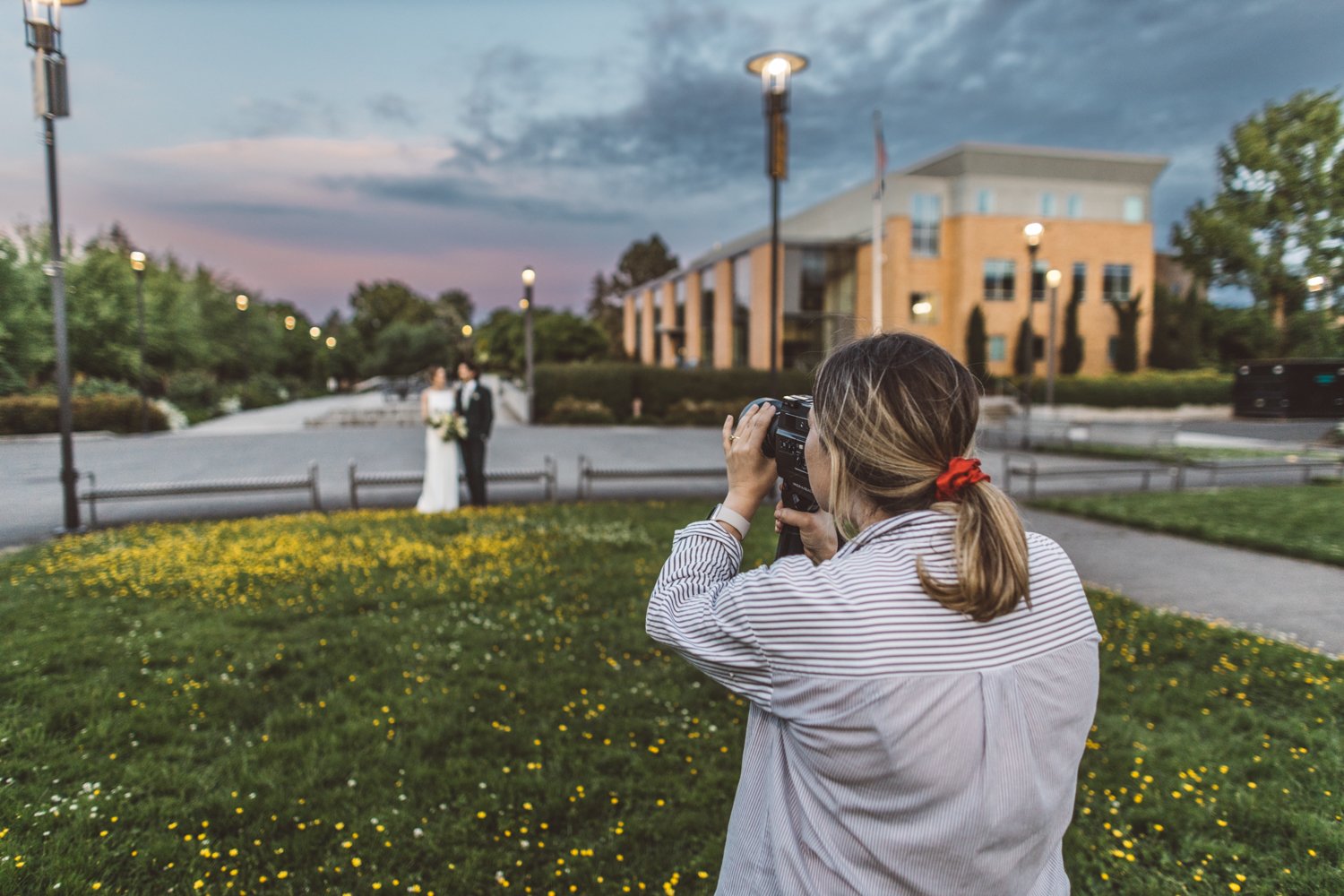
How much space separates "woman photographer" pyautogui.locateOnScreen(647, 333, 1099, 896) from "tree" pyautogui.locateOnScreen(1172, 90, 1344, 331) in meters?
53.0

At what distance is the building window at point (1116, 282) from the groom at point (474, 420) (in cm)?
4063

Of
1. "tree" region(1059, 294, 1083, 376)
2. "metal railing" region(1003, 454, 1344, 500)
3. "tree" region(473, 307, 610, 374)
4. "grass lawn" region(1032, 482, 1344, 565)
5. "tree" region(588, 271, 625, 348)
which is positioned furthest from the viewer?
"tree" region(588, 271, 625, 348)

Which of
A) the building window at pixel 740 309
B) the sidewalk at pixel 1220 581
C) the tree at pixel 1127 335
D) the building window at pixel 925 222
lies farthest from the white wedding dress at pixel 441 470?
the tree at pixel 1127 335

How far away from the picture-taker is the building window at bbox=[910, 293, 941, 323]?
126 ft

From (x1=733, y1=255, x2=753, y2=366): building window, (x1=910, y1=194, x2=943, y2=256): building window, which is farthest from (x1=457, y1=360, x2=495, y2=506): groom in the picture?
(x1=910, y1=194, x2=943, y2=256): building window

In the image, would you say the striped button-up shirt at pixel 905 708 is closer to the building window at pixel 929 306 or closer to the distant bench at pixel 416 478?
the distant bench at pixel 416 478

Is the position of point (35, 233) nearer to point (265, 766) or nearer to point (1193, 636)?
point (265, 766)

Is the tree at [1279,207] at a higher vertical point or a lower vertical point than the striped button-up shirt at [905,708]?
higher

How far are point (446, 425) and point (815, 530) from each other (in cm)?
944

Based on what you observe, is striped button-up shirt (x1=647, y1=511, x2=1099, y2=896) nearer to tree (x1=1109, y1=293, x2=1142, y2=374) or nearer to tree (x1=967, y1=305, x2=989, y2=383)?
tree (x1=967, y1=305, x2=989, y2=383)

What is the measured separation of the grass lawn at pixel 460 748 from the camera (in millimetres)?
3031

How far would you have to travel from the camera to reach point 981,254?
38.8 metres

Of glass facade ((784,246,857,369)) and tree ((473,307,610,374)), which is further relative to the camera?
tree ((473,307,610,374))

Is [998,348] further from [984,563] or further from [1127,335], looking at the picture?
[984,563]
